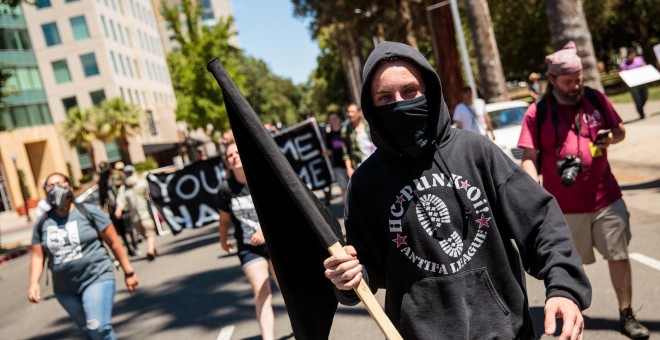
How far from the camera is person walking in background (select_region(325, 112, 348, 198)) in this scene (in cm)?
1238

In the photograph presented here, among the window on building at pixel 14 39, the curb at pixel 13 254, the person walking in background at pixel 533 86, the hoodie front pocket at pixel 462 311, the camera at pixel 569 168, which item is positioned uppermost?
the window on building at pixel 14 39

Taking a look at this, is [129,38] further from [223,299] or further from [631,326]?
[631,326]

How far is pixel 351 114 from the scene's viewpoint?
33.4ft

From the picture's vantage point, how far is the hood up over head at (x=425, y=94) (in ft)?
8.10

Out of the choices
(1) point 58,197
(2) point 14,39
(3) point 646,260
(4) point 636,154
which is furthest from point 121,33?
(3) point 646,260

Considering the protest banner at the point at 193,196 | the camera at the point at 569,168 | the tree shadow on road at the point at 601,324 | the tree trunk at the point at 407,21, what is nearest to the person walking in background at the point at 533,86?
the protest banner at the point at 193,196

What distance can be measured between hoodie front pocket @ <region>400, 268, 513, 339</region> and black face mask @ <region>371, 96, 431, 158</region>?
478 mm

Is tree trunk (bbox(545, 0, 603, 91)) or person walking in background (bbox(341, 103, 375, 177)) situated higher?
tree trunk (bbox(545, 0, 603, 91))

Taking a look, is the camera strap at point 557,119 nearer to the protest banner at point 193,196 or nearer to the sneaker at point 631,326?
the sneaker at point 631,326

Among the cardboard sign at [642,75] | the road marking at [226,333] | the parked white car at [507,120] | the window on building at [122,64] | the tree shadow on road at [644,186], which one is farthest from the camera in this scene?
the window on building at [122,64]

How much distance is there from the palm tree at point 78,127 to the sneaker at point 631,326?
1955 inches

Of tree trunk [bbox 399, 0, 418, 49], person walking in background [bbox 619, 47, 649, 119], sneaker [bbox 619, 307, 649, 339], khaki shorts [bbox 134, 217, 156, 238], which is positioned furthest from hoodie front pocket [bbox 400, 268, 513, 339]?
tree trunk [bbox 399, 0, 418, 49]

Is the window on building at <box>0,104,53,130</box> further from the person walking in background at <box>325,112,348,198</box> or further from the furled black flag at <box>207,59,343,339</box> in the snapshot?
the furled black flag at <box>207,59,343,339</box>

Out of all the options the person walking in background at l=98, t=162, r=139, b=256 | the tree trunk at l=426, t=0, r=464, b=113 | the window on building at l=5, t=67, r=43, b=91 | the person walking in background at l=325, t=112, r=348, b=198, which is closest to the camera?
the person walking in background at l=325, t=112, r=348, b=198
